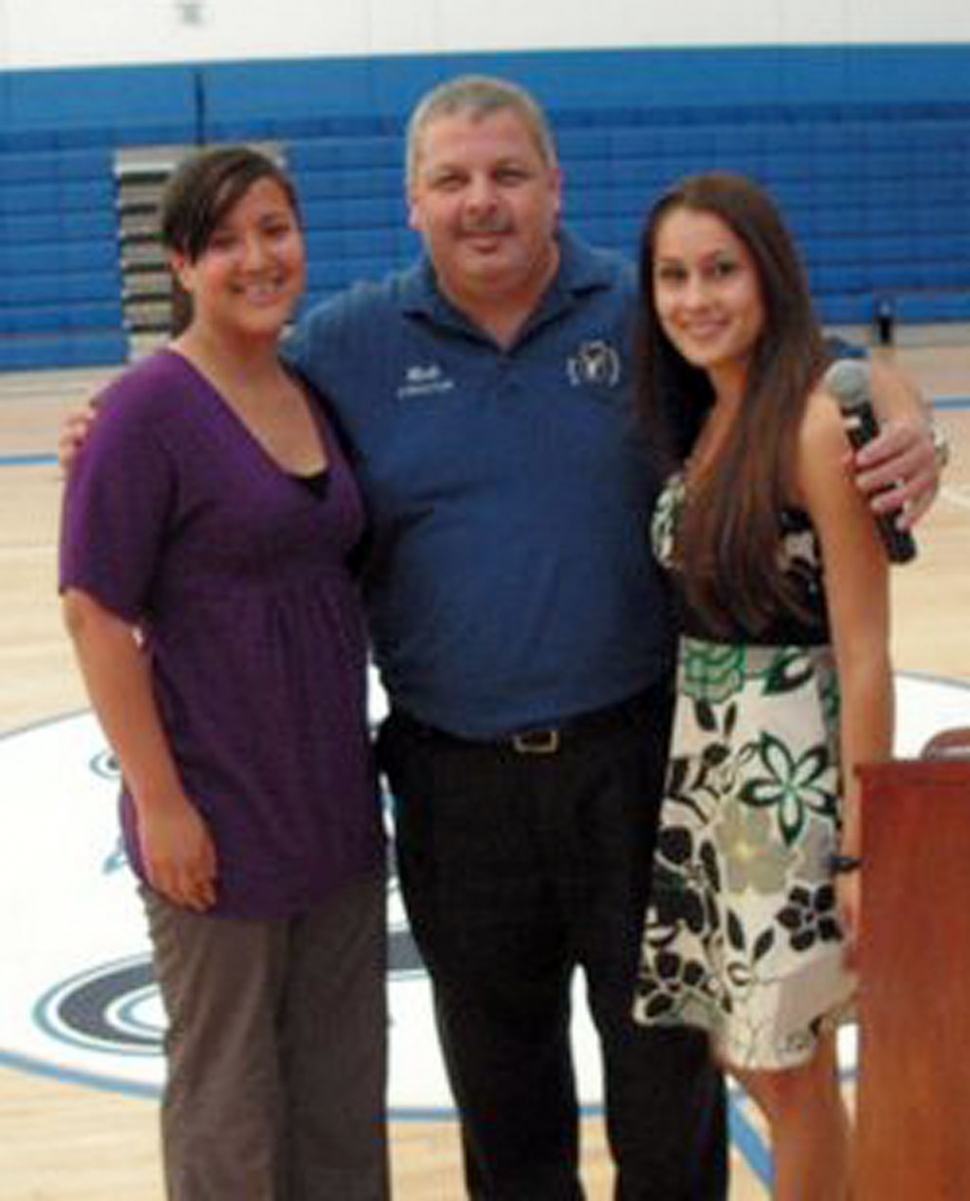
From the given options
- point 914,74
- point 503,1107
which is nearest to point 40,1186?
point 503,1107

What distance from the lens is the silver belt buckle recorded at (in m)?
2.35

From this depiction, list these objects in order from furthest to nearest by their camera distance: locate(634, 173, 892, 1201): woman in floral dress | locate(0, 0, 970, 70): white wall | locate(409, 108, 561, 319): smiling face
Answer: locate(0, 0, 970, 70): white wall
locate(409, 108, 561, 319): smiling face
locate(634, 173, 892, 1201): woman in floral dress

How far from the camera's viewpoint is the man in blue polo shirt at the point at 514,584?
2.32 m

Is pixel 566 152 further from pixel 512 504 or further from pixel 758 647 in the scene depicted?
pixel 758 647

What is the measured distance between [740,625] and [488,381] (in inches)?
17.6

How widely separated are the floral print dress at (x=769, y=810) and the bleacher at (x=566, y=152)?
11.3m

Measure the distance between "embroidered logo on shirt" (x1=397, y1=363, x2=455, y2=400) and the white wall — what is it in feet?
37.7

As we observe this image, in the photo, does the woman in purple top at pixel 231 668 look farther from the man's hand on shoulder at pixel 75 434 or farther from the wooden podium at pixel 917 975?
the wooden podium at pixel 917 975

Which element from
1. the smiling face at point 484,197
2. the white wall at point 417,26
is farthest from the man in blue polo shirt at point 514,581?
the white wall at point 417,26

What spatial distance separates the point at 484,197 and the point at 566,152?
38.7 ft

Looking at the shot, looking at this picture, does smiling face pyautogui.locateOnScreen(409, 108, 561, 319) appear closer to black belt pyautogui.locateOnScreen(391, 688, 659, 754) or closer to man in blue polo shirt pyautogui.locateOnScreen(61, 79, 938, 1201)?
man in blue polo shirt pyautogui.locateOnScreen(61, 79, 938, 1201)

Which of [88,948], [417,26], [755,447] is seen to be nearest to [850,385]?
[755,447]

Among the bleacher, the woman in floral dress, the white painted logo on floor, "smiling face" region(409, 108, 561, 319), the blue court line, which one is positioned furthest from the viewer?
the bleacher

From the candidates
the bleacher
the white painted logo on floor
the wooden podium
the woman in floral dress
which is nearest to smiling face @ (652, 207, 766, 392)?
the woman in floral dress
